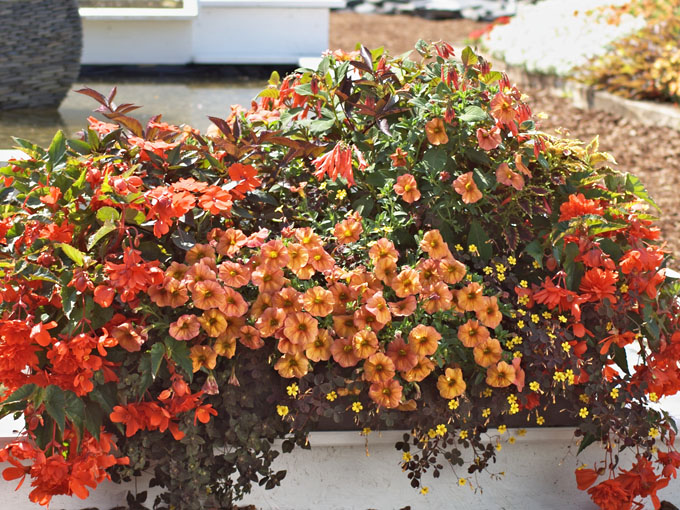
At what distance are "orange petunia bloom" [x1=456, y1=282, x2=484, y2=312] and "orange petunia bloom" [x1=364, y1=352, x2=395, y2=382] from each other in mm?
224

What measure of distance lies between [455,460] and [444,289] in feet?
1.32

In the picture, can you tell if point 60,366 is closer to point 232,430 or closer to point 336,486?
point 232,430

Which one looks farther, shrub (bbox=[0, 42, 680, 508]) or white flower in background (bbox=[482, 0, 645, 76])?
white flower in background (bbox=[482, 0, 645, 76])

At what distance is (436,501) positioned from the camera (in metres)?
2.06

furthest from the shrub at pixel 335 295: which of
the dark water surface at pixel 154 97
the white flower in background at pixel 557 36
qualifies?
the white flower in background at pixel 557 36

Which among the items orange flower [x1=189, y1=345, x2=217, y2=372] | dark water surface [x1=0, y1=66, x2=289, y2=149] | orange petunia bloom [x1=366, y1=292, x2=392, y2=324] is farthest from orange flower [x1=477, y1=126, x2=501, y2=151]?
dark water surface [x1=0, y1=66, x2=289, y2=149]

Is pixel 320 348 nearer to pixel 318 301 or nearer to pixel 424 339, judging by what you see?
pixel 318 301

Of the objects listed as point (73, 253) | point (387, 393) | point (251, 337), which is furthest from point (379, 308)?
point (73, 253)

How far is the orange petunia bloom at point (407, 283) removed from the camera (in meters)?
1.83

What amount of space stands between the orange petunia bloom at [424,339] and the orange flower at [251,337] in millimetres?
333

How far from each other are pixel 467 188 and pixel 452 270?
0.19m

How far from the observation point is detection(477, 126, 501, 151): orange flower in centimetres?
190

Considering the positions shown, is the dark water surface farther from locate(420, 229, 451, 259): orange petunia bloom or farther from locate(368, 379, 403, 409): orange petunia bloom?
locate(368, 379, 403, 409): orange petunia bloom

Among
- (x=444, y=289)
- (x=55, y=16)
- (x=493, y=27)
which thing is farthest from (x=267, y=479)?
(x=493, y=27)
